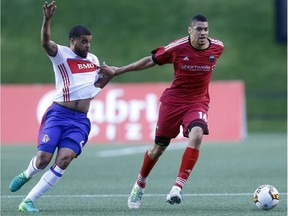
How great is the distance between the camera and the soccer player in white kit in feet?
32.8

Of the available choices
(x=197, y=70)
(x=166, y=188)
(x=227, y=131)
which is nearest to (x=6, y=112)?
(x=227, y=131)

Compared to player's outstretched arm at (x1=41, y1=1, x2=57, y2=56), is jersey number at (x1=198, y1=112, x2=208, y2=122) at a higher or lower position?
lower

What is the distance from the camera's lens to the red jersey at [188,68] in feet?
34.4

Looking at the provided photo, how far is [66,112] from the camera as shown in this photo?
10211 millimetres

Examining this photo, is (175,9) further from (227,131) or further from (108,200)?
(108,200)

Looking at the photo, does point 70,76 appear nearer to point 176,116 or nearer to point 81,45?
point 81,45

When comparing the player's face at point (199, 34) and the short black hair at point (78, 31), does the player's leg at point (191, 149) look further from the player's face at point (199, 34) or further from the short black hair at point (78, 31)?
the short black hair at point (78, 31)

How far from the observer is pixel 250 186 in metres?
12.5

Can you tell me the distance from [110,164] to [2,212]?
713cm

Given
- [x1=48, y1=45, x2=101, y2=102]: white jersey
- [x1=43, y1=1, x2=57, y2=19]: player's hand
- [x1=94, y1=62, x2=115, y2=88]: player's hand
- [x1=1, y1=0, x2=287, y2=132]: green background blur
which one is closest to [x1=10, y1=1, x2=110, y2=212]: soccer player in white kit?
[x1=48, y1=45, x2=101, y2=102]: white jersey

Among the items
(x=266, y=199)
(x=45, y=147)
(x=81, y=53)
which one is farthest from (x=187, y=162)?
(x=81, y=53)

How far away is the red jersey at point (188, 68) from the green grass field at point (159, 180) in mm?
1232

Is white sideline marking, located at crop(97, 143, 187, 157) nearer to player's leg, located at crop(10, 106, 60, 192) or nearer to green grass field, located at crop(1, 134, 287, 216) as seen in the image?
green grass field, located at crop(1, 134, 287, 216)

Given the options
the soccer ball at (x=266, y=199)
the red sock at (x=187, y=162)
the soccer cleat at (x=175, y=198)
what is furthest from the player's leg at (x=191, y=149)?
the soccer ball at (x=266, y=199)
